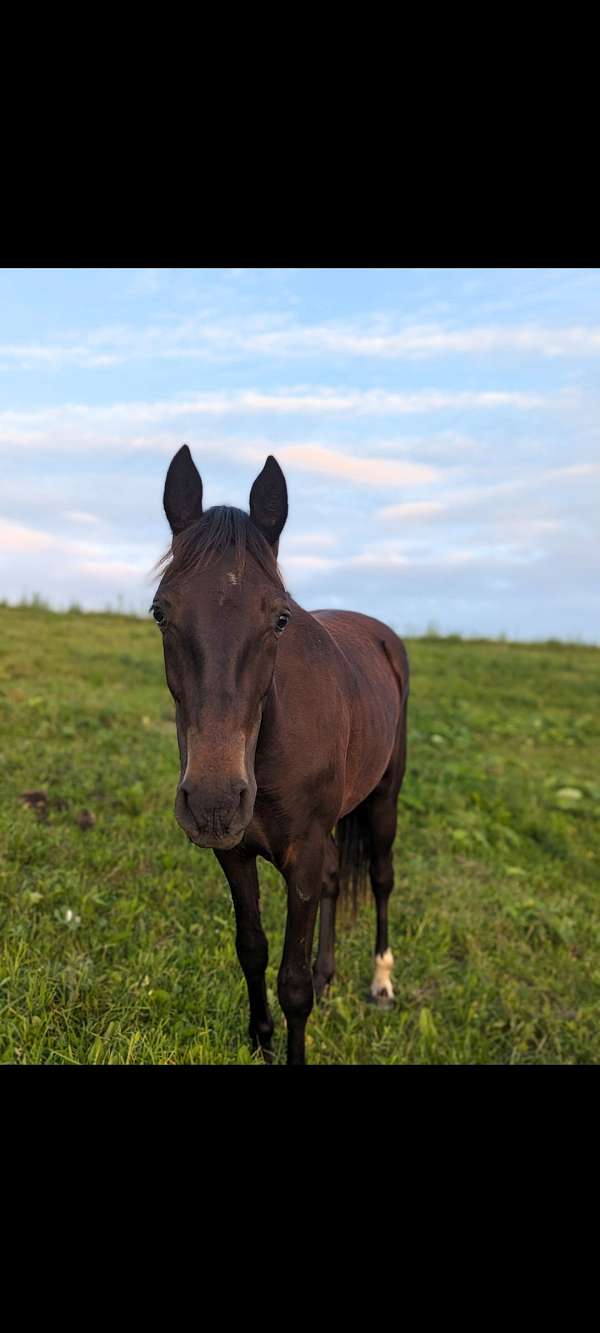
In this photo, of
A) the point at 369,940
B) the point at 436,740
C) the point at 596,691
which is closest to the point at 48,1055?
the point at 369,940

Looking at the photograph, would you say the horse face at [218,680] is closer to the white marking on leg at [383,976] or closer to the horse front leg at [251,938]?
the horse front leg at [251,938]

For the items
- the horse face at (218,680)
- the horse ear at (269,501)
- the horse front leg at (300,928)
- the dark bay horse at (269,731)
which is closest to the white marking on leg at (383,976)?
the dark bay horse at (269,731)

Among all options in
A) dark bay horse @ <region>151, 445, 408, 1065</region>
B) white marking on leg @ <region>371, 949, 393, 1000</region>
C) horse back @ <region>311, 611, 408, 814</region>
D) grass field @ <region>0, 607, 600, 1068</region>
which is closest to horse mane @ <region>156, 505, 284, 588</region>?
dark bay horse @ <region>151, 445, 408, 1065</region>

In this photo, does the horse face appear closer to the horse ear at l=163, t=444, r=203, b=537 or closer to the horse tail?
the horse ear at l=163, t=444, r=203, b=537

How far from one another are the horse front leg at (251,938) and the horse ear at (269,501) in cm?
144

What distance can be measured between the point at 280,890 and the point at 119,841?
1.35 meters

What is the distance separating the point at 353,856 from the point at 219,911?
1012 millimetres

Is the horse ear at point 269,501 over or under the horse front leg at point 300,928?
over

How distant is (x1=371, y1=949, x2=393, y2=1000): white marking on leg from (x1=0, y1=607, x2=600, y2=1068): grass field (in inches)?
4.8

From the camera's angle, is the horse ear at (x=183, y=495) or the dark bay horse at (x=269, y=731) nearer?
the dark bay horse at (x=269, y=731)

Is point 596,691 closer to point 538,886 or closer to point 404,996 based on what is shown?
point 538,886

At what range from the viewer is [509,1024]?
185 inches

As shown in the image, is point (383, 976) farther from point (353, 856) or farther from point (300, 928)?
point (300, 928)

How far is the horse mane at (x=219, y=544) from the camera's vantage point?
8.09ft
